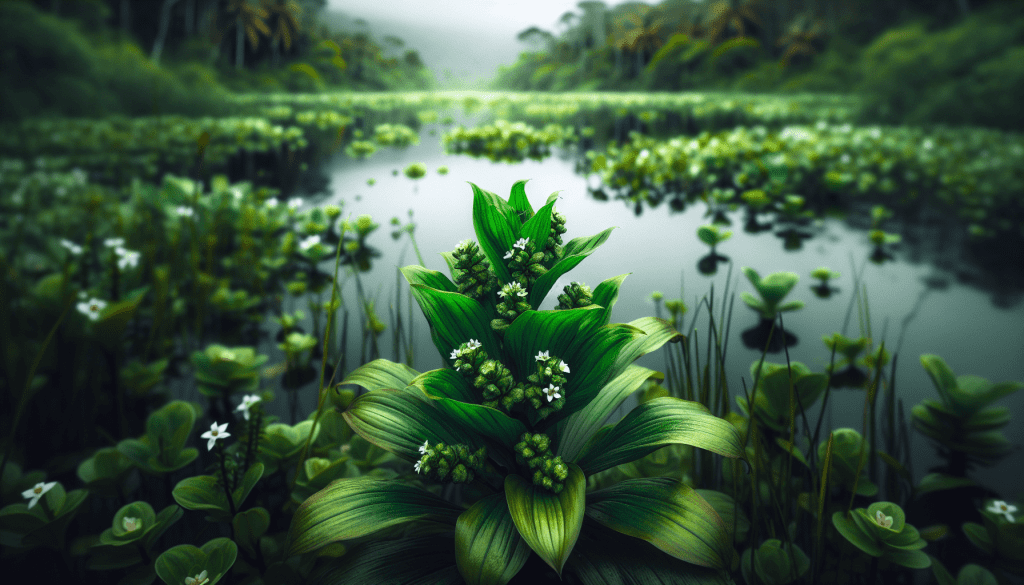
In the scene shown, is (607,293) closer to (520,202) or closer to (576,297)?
(576,297)

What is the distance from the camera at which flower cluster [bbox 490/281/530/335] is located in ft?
1.90

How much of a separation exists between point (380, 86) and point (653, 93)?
221 inches

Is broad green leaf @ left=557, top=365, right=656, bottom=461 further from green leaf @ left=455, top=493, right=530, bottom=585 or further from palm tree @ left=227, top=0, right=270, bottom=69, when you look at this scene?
palm tree @ left=227, top=0, right=270, bottom=69

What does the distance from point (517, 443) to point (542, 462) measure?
0.13 ft

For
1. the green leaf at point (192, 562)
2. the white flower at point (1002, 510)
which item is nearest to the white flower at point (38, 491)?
the green leaf at point (192, 562)

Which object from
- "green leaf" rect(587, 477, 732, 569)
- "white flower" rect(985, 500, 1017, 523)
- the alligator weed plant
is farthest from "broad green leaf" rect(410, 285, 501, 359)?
"white flower" rect(985, 500, 1017, 523)

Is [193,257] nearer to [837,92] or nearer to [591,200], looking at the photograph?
[591,200]

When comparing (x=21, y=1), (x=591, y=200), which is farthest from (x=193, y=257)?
(x=21, y=1)

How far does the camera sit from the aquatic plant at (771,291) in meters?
1.33

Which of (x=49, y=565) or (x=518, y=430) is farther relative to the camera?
(x=49, y=565)

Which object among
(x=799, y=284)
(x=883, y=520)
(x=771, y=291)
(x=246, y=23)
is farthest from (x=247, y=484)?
(x=246, y=23)

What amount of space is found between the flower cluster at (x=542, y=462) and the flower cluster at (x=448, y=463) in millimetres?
56

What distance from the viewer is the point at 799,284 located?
1750mm

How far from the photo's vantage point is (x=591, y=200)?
274cm
